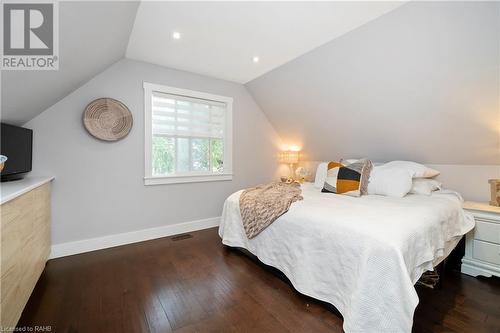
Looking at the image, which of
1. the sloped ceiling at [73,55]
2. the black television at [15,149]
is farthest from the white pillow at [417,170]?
the black television at [15,149]

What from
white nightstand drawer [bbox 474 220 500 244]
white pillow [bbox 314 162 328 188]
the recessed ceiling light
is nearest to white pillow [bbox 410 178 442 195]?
white nightstand drawer [bbox 474 220 500 244]

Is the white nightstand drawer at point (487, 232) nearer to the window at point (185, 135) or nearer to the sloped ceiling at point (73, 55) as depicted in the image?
the window at point (185, 135)

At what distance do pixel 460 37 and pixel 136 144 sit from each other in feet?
11.3

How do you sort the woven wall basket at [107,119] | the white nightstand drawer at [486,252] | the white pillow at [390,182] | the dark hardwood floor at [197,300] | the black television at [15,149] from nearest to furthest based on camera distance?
the dark hardwood floor at [197,300]
the black television at [15,149]
the white nightstand drawer at [486,252]
the white pillow at [390,182]
the woven wall basket at [107,119]

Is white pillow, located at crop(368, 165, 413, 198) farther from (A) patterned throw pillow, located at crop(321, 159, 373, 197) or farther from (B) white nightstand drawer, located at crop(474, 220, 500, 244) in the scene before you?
(B) white nightstand drawer, located at crop(474, 220, 500, 244)

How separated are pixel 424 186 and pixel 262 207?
1928 mm

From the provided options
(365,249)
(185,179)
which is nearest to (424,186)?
(365,249)

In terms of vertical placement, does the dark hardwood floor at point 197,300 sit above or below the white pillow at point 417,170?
below

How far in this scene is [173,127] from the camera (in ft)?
10.7

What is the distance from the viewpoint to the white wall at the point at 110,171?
2477mm

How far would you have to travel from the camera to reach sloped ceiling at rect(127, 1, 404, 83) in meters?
1.87

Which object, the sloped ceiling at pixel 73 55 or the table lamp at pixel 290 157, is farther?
the table lamp at pixel 290 157

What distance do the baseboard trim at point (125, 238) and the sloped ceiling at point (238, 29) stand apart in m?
2.27

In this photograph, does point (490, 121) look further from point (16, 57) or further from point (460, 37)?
point (16, 57)
